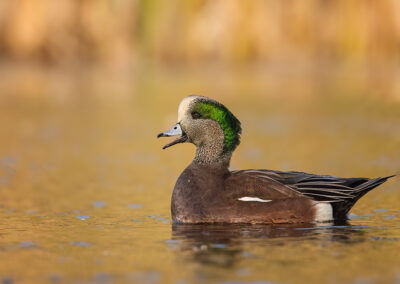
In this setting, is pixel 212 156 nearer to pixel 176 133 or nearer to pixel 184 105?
pixel 176 133

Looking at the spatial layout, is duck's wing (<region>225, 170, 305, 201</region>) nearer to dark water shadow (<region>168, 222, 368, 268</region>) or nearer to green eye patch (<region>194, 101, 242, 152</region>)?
dark water shadow (<region>168, 222, 368, 268</region>)

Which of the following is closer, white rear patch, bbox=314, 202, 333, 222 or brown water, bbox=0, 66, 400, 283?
brown water, bbox=0, 66, 400, 283

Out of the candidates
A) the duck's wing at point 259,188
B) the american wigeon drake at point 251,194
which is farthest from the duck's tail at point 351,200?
the duck's wing at point 259,188

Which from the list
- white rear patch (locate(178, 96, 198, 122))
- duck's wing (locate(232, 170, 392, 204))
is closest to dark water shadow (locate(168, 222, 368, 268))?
duck's wing (locate(232, 170, 392, 204))

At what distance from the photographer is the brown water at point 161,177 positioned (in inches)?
234

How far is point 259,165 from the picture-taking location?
1174 cm

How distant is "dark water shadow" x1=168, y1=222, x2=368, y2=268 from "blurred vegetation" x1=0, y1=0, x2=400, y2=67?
16815mm

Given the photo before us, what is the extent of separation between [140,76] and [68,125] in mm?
10589

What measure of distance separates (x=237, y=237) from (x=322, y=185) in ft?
4.15

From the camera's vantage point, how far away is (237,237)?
22.8ft

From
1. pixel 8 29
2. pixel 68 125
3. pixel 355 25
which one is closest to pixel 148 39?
pixel 8 29

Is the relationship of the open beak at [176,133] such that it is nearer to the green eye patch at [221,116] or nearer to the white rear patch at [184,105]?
the white rear patch at [184,105]

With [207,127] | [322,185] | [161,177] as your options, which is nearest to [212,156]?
[207,127]

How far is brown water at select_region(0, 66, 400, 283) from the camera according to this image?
595cm
